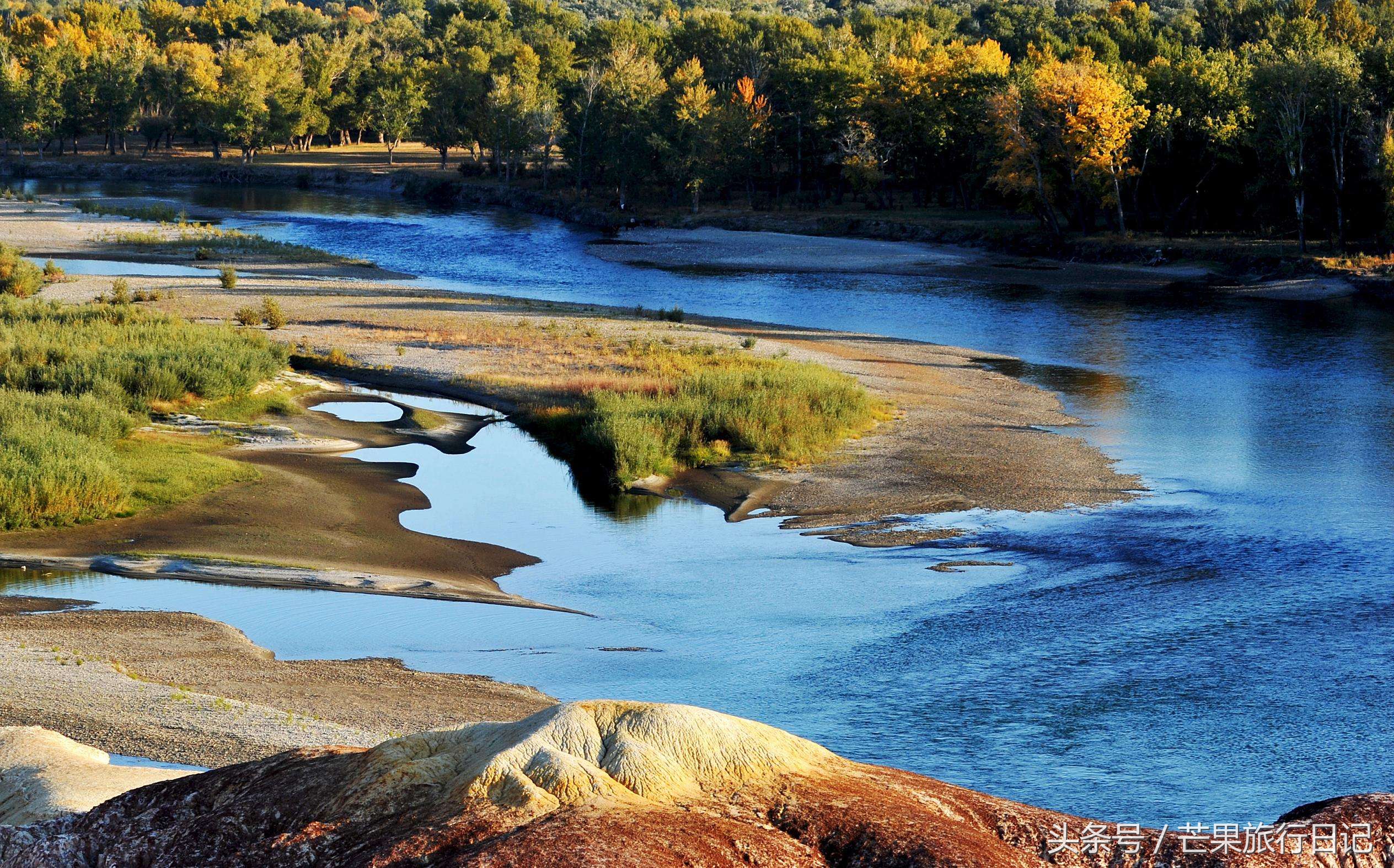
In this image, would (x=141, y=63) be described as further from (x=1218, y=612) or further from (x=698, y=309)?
(x=1218, y=612)

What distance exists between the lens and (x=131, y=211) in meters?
84.8

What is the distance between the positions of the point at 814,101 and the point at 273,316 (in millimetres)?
54481

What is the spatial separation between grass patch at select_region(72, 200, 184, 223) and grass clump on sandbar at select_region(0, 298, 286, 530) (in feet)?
136

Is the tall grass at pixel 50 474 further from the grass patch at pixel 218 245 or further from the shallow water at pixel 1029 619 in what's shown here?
the grass patch at pixel 218 245

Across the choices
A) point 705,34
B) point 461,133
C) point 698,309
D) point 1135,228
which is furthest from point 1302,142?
point 461,133

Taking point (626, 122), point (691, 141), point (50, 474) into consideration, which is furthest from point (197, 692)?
point (626, 122)

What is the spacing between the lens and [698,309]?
56969 mm

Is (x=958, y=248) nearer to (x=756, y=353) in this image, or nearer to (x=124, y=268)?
(x=756, y=353)

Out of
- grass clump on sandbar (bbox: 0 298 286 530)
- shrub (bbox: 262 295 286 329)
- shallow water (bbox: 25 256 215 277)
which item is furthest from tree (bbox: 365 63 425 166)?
grass clump on sandbar (bbox: 0 298 286 530)

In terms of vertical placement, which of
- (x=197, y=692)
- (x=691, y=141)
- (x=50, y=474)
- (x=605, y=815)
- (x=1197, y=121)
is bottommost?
(x=197, y=692)

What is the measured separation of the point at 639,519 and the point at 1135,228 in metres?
56.2

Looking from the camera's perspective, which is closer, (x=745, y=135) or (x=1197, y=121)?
(x=1197, y=121)

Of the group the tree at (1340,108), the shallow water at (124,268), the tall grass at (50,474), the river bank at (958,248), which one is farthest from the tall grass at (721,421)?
the tree at (1340,108)

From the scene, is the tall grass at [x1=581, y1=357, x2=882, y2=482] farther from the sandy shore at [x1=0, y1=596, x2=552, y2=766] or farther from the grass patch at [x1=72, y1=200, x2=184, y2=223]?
the grass patch at [x1=72, y1=200, x2=184, y2=223]
